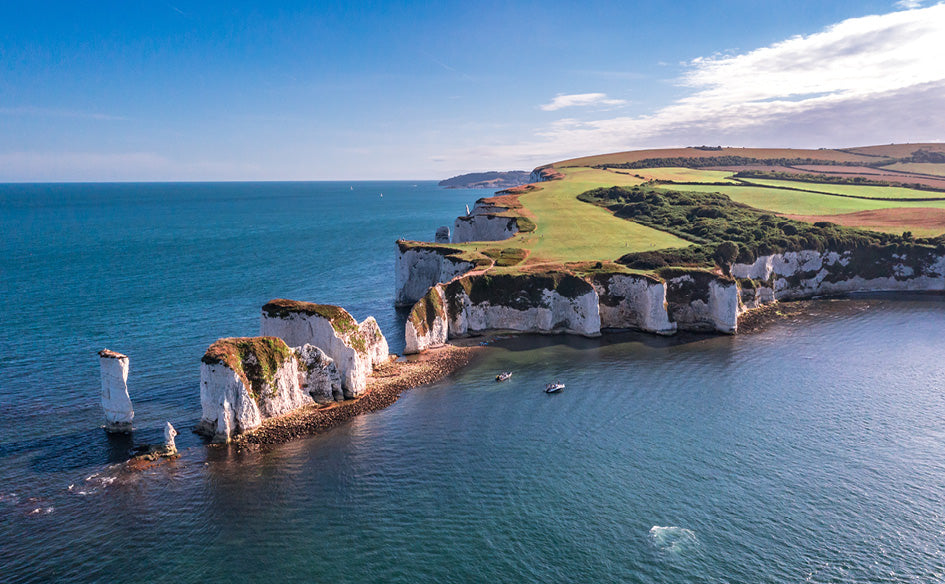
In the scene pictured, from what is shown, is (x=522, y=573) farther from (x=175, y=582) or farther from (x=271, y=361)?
(x=271, y=361)

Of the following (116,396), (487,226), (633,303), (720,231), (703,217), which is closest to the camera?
(116,396)

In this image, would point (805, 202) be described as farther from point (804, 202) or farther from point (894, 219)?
point (894, 219)

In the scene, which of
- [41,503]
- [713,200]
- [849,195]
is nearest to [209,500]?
[41,503]

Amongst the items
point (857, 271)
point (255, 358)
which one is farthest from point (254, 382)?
point (857, 271)

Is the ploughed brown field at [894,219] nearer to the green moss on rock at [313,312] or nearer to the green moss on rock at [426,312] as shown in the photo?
the green moss on rock at [426,312]

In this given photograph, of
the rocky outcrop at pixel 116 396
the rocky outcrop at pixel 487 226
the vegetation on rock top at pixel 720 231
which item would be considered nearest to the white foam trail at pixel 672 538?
the rocky outcrop at pixel 116 396

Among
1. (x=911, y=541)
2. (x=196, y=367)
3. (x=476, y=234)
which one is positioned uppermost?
(x=476, y=234)

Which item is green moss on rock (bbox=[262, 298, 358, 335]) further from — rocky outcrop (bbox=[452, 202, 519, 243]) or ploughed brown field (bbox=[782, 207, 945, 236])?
ploughed brown field (bbox=[782, 207, 945, 236])
